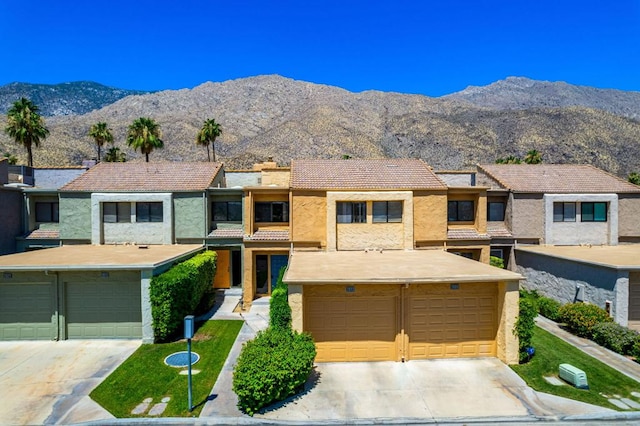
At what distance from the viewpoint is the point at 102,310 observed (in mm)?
15250

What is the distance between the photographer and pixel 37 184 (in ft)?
91.4

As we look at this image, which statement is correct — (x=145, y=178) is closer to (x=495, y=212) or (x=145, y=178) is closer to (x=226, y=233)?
(x=226, y=233)

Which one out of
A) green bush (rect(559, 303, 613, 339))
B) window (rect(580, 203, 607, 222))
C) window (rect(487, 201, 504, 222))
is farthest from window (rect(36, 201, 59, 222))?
window (rect(580, 203, 607, 222))

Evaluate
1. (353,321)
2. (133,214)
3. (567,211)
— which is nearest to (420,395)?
(353,321)

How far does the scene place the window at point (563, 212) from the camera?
24.7 metres

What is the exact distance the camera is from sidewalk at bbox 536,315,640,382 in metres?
12.6

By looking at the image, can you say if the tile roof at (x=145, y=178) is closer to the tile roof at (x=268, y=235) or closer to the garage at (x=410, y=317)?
the tile roof at (x=268, y=235)

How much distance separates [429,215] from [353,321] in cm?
1117

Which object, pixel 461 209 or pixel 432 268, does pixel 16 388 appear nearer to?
pixel 432 268

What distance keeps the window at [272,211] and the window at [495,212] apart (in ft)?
47.3

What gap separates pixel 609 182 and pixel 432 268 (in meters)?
20.2

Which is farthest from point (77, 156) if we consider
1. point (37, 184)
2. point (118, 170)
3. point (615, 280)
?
point (615, 280)

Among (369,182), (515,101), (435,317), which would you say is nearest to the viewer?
(435,317)

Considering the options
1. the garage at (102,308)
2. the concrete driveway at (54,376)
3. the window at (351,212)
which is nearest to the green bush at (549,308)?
the window at (351,212)
